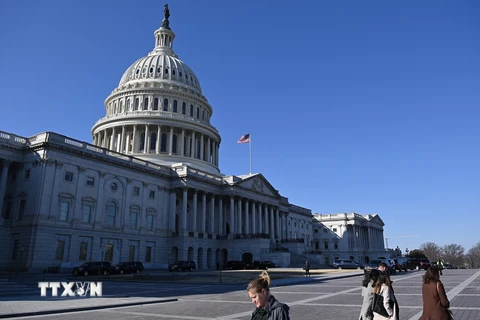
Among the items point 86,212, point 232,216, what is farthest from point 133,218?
point 232,216

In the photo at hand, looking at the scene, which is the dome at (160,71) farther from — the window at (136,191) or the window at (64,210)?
the window at (64,210)

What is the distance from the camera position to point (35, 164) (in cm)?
5031

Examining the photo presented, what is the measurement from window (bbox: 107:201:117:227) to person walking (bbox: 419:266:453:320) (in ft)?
182

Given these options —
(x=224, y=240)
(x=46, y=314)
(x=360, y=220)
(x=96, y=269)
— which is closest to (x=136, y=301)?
(x=46, y=314)

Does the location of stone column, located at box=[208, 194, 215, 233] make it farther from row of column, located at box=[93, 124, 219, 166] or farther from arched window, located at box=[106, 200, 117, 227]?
arched window, located at box=[106, 200, 117, 227]

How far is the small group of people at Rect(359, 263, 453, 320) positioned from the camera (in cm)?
776

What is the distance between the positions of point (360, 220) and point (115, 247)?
96.4m

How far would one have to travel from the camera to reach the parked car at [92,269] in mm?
42531

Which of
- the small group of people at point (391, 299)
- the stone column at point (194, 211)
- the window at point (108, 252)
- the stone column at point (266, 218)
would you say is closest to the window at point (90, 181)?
the window at point (108, 252)

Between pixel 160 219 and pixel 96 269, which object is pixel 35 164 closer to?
pixel 96 269

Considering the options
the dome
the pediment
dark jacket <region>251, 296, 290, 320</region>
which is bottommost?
dark jacket <region>251, 296, 290, 320</region>

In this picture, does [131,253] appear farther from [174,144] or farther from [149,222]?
[174,144]

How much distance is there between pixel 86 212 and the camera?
54.9 m

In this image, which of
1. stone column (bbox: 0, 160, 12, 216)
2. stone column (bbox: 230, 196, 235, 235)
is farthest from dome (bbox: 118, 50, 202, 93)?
stone column (bbox: 0, 160, 12, 216)
